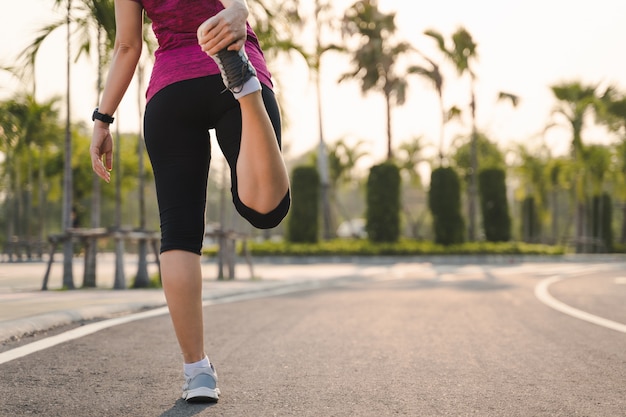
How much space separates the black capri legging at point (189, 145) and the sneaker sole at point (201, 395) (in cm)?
55

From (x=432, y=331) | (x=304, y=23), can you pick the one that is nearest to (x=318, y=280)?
(x=432, y=331)

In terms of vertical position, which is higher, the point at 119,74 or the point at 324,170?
the point at 324,170

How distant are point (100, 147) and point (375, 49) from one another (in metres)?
32.5

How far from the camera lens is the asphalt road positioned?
9.87 feet

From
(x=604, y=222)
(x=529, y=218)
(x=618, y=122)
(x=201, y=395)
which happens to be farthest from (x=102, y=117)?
(x=529, y=218)

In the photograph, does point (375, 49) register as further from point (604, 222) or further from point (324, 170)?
point (604, 222)

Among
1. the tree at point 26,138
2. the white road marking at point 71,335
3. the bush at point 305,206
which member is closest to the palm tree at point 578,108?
the bush at point 305,206

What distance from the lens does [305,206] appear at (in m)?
A: 31.9

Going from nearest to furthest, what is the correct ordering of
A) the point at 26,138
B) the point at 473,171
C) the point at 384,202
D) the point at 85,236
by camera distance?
the point at 85,236
the point at 26,138
the point at 384,202
the point at 473,171

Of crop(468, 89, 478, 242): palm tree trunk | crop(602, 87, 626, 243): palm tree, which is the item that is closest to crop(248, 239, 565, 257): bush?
crop(468, 89, 478, 242): palm tree trunk

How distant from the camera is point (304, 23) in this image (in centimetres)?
3375

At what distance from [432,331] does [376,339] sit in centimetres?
68

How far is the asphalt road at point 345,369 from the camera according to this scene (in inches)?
118

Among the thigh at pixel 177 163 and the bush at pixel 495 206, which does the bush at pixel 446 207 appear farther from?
the thigh at pixel 177 163
